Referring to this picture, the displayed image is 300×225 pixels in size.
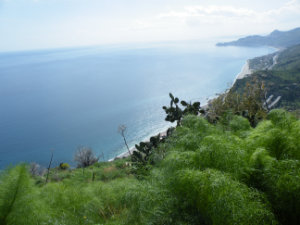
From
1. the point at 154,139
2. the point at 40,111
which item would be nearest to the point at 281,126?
the point at 154,139

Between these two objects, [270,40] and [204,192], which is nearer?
[204,192]

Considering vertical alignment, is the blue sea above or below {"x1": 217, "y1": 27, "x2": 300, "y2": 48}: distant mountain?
below

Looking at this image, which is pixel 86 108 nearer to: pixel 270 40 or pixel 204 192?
pixel 204 192

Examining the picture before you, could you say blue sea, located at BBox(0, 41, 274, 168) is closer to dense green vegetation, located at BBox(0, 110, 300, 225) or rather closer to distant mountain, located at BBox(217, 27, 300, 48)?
dense green vegetation, located at BBox(0, 110, 300, 225)

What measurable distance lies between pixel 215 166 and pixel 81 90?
178 ft

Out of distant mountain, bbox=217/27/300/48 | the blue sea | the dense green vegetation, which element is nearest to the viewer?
the dense green vegetation

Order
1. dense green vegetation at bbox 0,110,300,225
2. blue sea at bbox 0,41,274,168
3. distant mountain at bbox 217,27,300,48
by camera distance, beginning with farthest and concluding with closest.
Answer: distant mountain at bbox 217,27,300,48
blue sea at bbox 0,41,274,168
dense green vegetation at bbox 0,110,300,225

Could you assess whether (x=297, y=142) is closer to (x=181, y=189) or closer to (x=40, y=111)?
(x=181, y=189)

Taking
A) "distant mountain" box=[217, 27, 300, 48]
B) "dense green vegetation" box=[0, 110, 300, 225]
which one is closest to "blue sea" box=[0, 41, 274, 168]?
"dense green vegetation" box=[0, 110, 300, 225]

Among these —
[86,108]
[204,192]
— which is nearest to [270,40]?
[86,108]

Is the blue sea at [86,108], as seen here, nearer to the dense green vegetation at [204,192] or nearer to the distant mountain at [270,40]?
the dense green vegetation at [204,192]

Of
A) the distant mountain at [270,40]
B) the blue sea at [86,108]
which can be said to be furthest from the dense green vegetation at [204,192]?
the distant mountain at [270,40]

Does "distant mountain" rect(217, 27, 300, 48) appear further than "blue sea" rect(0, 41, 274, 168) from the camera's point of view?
Yes

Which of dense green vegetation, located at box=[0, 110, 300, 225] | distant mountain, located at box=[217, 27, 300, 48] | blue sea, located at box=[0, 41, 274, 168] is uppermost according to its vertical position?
dense green vegetation, located at box=[0, 110, 300, 225]
